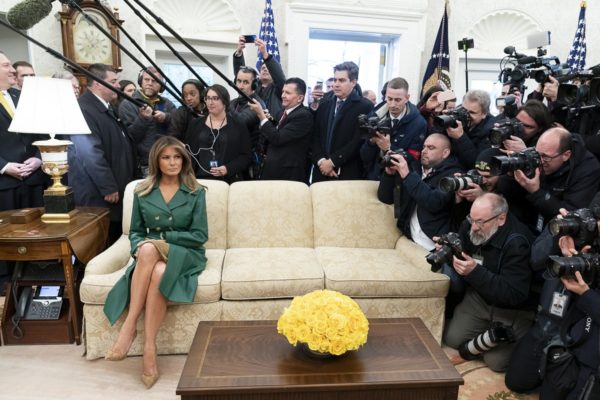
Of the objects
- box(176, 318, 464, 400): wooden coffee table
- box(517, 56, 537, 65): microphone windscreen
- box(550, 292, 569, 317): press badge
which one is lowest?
box(176, 318, 464, 400): wooden coffee table

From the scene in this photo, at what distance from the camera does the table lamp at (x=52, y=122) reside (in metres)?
2.38

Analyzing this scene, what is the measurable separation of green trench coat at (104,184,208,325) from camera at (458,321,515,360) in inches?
57.6

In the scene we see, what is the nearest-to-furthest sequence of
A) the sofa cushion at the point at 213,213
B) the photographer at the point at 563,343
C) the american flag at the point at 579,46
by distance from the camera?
1. the photographer at the point at 563,343
2. the sofa cushion at the point at 213,213
3. the american flag at the point at 579,46

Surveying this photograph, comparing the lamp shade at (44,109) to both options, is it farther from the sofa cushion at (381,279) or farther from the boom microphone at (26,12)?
the sofa cushion at (381,279)

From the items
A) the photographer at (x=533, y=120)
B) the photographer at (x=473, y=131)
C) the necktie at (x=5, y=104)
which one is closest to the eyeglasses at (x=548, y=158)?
the photographer at (x=533, y=120)

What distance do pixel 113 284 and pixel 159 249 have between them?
30cm

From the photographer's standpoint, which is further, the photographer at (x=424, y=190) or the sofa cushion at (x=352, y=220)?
the sofa cushion at (x=352, y=220)

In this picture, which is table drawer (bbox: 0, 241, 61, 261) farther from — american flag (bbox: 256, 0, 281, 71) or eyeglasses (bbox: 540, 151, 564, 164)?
american flag (bbox: 256, 0, 281, 71)

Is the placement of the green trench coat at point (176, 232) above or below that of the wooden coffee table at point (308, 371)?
above

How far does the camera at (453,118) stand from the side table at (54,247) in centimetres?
205

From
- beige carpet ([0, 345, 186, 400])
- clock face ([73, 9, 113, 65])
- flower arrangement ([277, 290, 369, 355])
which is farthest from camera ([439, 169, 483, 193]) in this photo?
clock face ([73, 9, 113, 65])

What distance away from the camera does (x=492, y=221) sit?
223cm

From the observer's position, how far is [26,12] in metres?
2.02

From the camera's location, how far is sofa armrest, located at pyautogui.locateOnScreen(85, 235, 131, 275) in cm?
231
